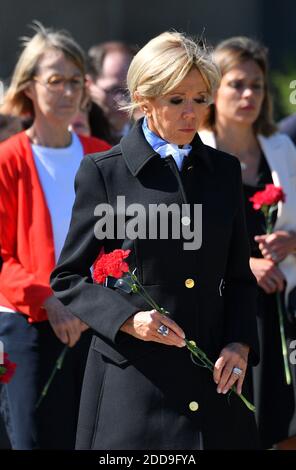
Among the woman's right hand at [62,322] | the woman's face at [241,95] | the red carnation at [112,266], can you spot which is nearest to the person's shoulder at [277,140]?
the woman's face at [241,95]

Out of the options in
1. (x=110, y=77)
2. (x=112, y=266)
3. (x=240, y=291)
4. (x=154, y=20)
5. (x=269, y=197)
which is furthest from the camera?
(x=154, y=20)

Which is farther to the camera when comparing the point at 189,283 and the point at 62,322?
the point at 62,322

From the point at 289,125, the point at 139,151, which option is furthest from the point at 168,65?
the point at 289,125

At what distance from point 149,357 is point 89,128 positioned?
2.98 meters

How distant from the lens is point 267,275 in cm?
510

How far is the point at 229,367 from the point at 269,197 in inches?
56.4

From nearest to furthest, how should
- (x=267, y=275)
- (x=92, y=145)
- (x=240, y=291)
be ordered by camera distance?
1. (x=240, y=291)
2. (x=267, y=275)
3. (x=92, y=145)

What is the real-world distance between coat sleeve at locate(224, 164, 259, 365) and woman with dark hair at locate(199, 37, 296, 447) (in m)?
1.31

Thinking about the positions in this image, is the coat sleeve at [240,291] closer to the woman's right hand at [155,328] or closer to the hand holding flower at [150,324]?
the hand holding flower at [150,324]

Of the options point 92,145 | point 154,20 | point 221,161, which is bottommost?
point 92,145

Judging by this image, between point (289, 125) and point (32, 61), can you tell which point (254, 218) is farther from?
point (32, 61)

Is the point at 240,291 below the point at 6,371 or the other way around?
the other way around

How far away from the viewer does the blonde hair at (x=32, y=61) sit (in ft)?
17.2

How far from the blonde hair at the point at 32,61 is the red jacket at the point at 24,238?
424 millimetres
